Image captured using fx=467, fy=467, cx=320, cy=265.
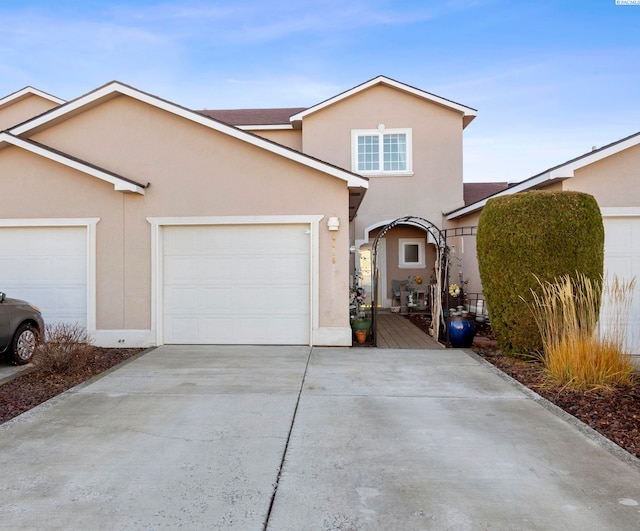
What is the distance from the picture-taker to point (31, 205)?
29.1 ft

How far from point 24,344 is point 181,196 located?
357 centimetres

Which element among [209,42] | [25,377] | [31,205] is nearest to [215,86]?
[209,42]

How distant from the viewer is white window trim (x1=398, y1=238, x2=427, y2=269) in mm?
15297

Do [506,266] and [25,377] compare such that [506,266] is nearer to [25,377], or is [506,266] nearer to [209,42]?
[25,377]

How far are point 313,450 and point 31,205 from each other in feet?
25.6

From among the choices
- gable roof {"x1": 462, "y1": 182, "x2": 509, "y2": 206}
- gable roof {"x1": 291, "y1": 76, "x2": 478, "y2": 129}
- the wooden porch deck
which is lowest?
the wooden porch deck

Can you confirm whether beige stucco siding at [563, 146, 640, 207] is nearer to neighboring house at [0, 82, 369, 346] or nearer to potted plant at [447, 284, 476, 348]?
potted plant at [447, 284, 476, 348]

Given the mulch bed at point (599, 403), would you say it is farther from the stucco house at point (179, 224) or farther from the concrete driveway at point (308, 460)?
the stucco house at point (179, 224)

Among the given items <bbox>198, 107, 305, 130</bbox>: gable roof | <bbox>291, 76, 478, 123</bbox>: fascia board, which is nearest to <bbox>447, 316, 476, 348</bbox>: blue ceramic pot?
<bbox>291, 76, 478, 123</bbox>: fascia board

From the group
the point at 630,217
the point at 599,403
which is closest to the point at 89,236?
the point at 599,403

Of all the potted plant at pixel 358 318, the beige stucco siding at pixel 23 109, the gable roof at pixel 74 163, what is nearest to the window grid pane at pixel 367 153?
the potted plant at pixel 358 318

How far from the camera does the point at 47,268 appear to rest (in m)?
8.98

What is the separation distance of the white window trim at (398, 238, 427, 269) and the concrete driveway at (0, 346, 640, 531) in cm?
921

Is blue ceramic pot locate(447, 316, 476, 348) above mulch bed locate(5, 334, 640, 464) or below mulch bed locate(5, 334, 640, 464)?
above
